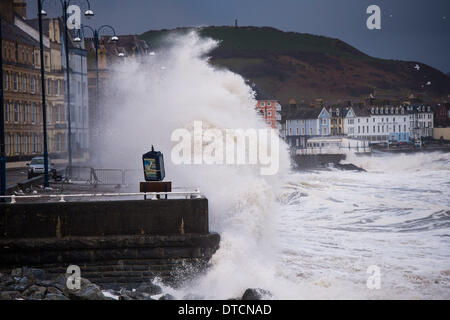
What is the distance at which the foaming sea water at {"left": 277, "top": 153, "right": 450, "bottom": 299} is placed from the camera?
15.1 m

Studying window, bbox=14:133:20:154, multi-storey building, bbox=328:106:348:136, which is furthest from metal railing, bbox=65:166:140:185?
multi-storey building, bbox=328:106:348:136

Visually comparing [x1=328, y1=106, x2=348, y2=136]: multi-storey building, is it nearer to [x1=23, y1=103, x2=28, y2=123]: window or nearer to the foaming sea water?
the foaming sea water

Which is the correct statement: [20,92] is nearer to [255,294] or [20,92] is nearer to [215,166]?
[215,166]

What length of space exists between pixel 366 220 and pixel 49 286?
17.7 meters

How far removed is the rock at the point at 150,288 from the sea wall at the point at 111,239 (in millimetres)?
451

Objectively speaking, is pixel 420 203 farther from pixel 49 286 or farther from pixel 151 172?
pixel 49 286

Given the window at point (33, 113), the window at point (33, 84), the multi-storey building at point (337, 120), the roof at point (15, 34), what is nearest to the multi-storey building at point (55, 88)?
the roof at point (15, 34)

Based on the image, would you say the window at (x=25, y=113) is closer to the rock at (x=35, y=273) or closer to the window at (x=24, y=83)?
the window at (x=24, y=83)

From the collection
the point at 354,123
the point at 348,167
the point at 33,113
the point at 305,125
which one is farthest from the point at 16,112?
the point at 354,123

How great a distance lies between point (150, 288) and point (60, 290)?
211cm

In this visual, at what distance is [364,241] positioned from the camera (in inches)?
859

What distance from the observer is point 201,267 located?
15000mm

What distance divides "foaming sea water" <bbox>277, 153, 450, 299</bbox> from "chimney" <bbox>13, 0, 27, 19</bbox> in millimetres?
29952

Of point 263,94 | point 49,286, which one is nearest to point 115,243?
point 49,286
